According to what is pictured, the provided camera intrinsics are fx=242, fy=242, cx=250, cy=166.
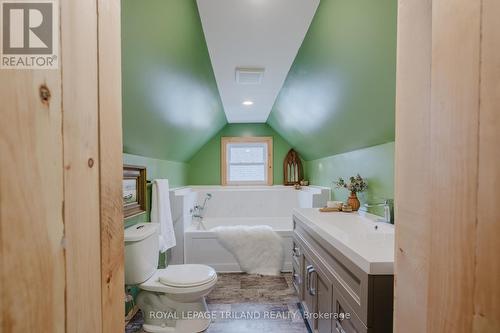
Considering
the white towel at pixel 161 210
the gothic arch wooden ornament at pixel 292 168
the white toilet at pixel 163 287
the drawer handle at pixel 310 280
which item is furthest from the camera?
the gothic arch wooden ornament at pixel 292 168

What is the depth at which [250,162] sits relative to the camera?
4672 mm

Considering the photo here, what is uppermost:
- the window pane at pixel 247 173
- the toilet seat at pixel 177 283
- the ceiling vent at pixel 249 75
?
the ceiling vent at pixel 249 75

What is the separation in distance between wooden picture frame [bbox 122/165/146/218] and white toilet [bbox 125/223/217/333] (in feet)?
0.57

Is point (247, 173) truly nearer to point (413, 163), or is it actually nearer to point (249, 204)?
point (249, 204)

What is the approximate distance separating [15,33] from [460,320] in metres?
0.93

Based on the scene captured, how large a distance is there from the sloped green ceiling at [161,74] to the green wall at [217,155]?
156 cm

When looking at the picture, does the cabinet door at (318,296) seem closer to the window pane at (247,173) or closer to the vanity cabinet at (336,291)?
the vanity cabinet at (336,291)

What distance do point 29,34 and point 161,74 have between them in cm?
140

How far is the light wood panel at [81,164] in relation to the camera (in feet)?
1.51

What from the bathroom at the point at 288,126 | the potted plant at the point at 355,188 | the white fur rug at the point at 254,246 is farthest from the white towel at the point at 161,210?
the potted plant at the point at 355,188

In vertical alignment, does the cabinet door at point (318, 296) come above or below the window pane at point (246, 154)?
below

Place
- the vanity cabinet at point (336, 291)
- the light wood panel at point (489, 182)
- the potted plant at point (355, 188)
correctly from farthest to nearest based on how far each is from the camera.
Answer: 1. the potted plant at point (355, 188)
2. the vanity cabinet at point (336, 291)
3. the light wood panel at point (489, 182)

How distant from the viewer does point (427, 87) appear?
20.6 inches

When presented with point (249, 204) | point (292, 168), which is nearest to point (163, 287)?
point (249, 204)
